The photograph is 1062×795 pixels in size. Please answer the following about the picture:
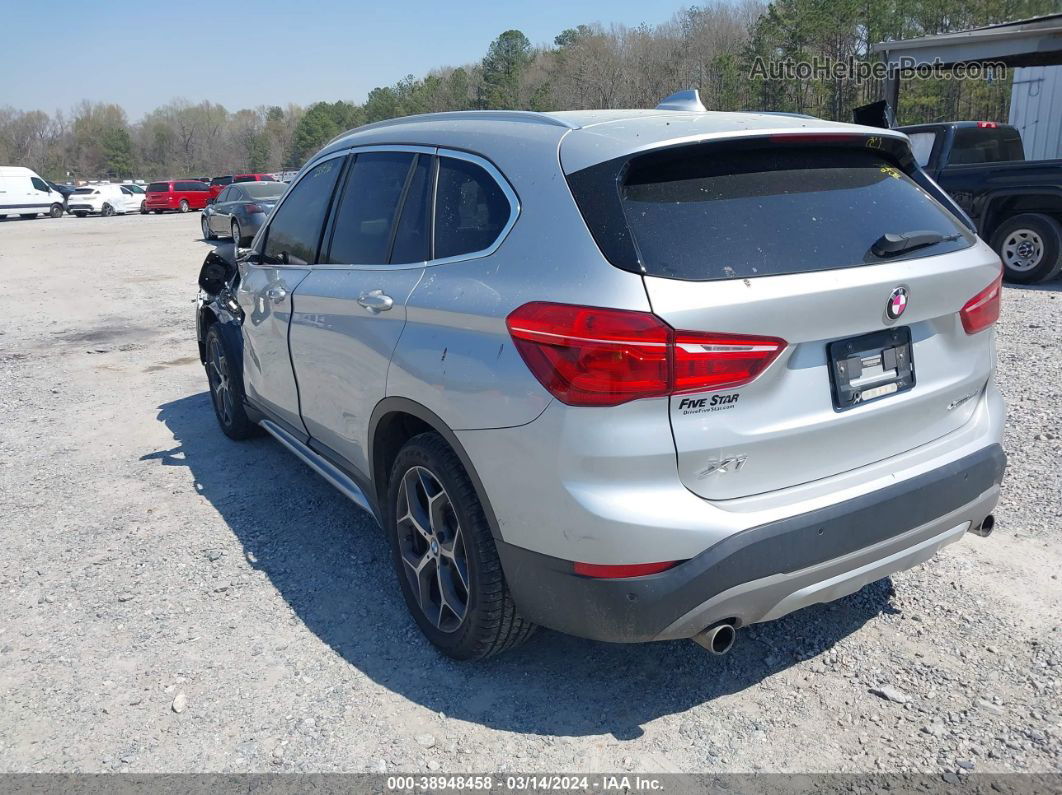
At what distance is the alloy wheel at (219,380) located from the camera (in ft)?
18.9

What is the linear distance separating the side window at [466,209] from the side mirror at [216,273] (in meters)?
2.64

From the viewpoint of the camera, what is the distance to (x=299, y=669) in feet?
10.9

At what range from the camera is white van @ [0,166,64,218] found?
4081cm

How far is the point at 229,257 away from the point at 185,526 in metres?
1.83

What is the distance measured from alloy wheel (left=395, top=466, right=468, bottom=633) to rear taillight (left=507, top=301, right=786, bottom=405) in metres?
0.81

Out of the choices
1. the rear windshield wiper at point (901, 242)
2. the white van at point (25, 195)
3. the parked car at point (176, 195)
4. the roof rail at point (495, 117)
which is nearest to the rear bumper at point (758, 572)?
the rear windshield wiper at point (901, 242)

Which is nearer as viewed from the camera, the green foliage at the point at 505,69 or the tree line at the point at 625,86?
the tree line at the point at 625,86

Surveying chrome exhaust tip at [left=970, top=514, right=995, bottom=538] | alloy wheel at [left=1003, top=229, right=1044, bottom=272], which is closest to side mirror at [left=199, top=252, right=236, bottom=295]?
chrome exhaust tip at [left=970, top=514, right=995, bottom=538]

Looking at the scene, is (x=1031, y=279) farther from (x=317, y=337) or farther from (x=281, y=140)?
(x=281, y=140)

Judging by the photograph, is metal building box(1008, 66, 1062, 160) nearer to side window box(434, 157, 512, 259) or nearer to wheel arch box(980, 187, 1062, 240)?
wheel arch box(980, 187, 1062, 240)

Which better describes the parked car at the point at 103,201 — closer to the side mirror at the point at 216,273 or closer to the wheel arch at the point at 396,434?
the side mirror at the point at 216,273

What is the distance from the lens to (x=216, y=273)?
5.58 meters

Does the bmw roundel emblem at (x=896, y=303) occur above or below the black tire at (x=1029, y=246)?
above

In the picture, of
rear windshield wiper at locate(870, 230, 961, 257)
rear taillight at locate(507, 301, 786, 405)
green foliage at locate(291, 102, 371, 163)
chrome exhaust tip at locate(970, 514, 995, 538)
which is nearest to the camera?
rear taillight at locate(507, 301, 786, 405)
